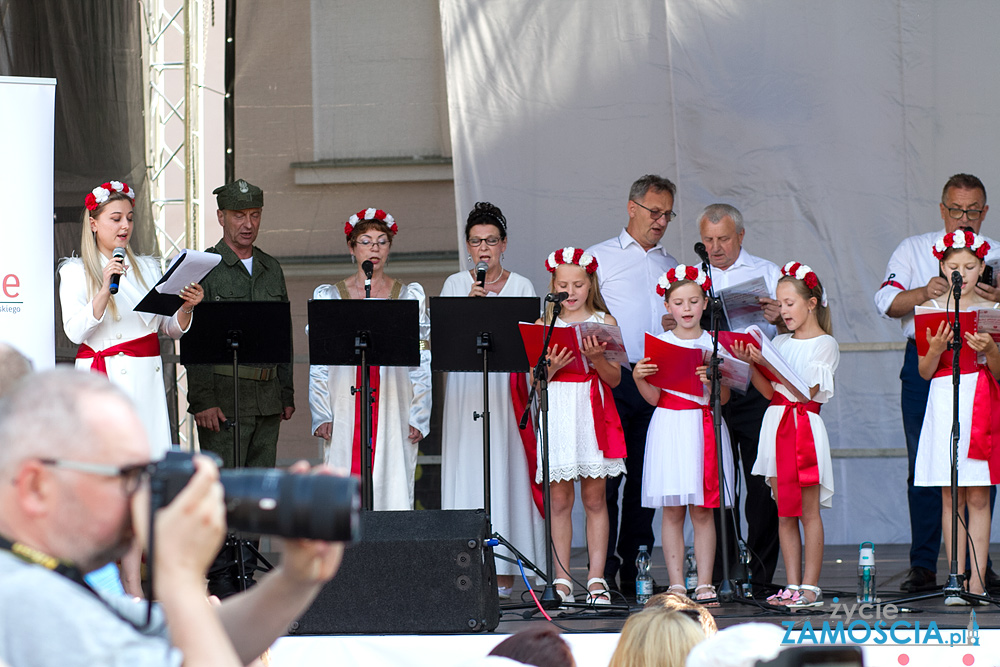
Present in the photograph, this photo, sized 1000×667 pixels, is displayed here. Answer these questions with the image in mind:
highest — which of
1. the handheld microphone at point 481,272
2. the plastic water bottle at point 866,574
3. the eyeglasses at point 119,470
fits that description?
the handheld microphone at point 481,272

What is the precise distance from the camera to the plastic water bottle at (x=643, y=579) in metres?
5.32

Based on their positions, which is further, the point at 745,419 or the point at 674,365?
the point at 745,419

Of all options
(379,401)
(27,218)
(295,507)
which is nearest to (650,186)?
(379,401)

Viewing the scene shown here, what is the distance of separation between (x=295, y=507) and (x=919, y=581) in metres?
4.60

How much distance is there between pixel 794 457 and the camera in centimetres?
500

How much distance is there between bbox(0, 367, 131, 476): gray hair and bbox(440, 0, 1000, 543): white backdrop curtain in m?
5.44

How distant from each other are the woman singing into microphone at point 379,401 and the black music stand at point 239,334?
1.36 ft

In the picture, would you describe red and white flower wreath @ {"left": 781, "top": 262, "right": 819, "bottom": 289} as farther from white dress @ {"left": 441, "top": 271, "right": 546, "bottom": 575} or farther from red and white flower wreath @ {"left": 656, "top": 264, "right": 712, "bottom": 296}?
white dress @ {"left": 441, "top": 271, "right": 546, "bottom": 575}

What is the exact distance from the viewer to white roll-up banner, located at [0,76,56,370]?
175 inches

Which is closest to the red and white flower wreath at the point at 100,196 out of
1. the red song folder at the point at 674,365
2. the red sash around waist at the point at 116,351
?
the red sash around waist at the point at 116,351

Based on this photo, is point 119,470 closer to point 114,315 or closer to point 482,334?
point 482,334

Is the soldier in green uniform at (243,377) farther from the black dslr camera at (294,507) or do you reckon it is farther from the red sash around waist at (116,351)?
the black dslr camera at (294,507)

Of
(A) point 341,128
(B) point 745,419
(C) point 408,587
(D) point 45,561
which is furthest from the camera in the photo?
(A) point 341,128

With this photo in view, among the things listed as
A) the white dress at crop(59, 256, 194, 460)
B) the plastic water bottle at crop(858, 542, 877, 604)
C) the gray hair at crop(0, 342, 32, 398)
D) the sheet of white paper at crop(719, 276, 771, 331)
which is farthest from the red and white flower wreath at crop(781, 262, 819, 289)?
the gray hair at crop(0, 342, 32, 398)
